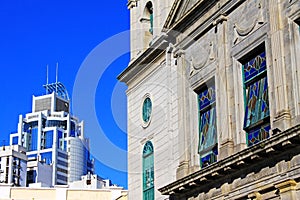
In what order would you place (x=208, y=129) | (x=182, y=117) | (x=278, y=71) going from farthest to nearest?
(x=182, y=117) < (x=208, y=129) < (x=278, y=71)

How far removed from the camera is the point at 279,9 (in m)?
19.8

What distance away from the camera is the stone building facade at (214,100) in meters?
→ 19.0

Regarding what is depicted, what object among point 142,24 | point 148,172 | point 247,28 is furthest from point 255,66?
point 142,24

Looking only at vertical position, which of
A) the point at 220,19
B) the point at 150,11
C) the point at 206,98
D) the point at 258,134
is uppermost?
the point at 150,11

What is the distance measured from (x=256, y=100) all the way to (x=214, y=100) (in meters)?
2.58

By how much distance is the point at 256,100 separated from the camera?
20.7 meters

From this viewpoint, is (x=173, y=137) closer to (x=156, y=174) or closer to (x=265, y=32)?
(x=156, y=174)

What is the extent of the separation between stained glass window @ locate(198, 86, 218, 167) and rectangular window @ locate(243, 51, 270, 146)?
2053 mm

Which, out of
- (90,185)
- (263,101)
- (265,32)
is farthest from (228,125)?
(90,185)

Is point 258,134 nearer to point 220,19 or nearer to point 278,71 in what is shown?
point 278,71

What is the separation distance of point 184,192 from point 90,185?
77249mm

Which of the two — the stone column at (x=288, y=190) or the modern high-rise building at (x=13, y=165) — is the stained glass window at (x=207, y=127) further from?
the modern high-rise building at (x=13, y=165)

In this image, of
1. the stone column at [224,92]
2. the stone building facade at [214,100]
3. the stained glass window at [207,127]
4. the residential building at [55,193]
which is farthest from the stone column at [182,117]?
the residential building at [55,193]

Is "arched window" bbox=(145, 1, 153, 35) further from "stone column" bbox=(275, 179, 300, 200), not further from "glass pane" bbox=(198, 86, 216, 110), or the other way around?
"stone column" bbox=(275, 179, 300, 200)
